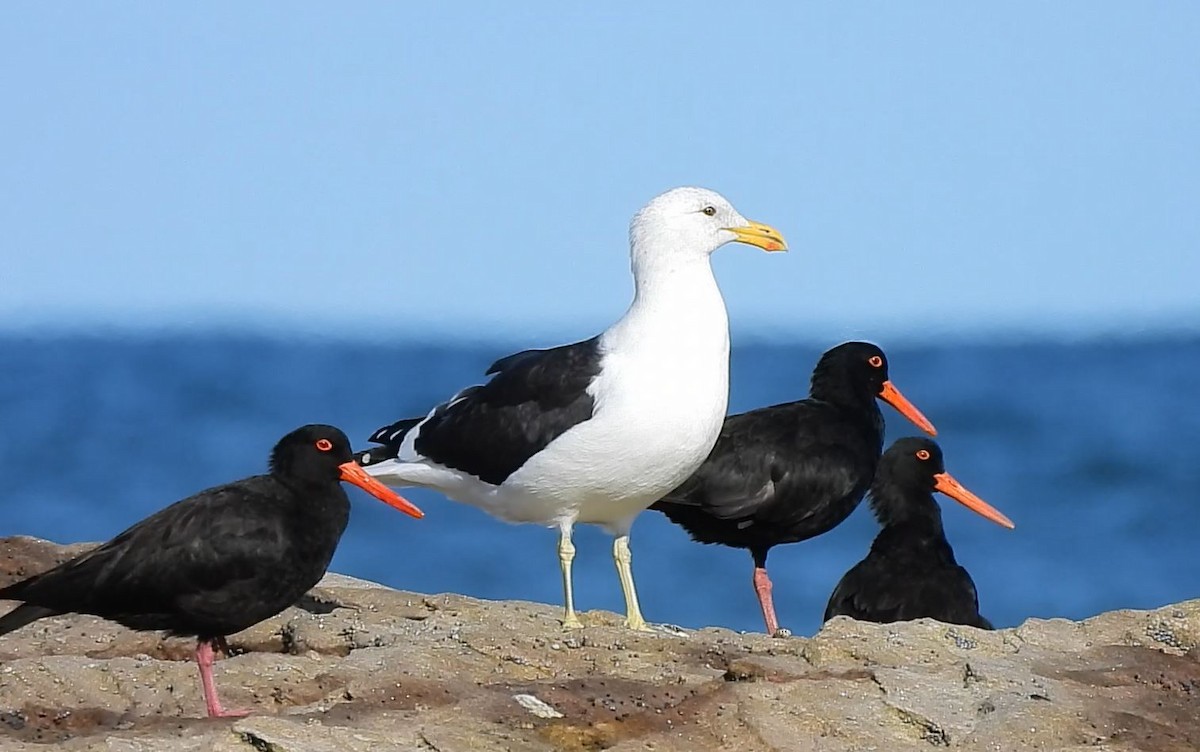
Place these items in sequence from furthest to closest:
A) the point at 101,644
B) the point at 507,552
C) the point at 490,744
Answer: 1. the point at 507,552
2. the point at 101,644
3. the point at 490,744

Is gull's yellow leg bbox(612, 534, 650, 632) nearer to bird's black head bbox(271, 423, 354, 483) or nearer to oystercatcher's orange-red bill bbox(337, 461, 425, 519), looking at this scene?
oystercatcher's orange-red bill bbox(337, 461, 425, 519)

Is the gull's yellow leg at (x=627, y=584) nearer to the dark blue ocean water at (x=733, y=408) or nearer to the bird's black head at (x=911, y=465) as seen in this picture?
the bird's black head at (x=911, y=465)

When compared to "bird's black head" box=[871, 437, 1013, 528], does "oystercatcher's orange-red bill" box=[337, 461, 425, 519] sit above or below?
below

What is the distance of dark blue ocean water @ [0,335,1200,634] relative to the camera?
110 ft

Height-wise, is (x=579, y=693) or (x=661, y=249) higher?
(x=661, y=249)

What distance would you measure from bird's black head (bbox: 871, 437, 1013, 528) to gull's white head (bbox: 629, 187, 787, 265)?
1.80 metres

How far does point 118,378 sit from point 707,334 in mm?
69593

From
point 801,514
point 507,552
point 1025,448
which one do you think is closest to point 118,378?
point 1025,448

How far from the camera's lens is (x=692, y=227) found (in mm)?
9609

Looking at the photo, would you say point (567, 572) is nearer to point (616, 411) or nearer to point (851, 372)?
point (616, 411)

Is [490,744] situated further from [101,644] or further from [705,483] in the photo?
[705,483]

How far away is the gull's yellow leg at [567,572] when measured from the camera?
28.6 ft

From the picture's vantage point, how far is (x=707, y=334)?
366 inches

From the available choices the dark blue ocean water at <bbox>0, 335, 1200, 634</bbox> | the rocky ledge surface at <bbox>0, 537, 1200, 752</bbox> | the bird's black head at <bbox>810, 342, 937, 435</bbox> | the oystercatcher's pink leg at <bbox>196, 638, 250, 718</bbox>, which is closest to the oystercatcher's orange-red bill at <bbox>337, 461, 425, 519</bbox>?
the rocky ledge surface at <bbox>0, 537, 1200, 752</bbox>
